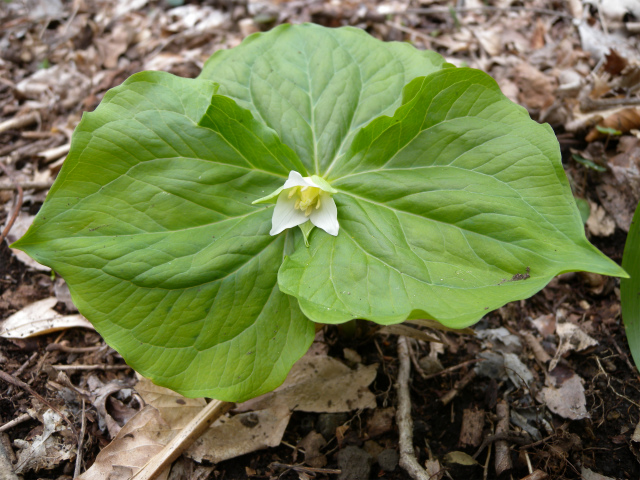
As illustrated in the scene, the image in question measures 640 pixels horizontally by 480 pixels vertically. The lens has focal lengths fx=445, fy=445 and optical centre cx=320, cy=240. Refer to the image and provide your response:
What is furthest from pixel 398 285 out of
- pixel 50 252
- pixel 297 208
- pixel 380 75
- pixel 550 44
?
pixel 550 44

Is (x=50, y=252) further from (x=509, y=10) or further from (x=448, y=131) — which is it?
(x=509, y=10)

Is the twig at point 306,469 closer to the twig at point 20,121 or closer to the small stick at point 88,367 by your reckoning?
the small stick at point 88,367

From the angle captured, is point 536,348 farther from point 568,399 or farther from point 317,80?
point 317,80

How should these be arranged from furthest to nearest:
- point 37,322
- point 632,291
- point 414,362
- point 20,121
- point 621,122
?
1. point 20,121
2. point 621,122
3. point 37,322
4. point 414,362
5. point 632,291

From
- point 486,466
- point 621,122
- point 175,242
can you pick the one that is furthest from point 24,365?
point 621,122

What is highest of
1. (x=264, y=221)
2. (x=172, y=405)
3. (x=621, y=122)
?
(x=264, y=221)

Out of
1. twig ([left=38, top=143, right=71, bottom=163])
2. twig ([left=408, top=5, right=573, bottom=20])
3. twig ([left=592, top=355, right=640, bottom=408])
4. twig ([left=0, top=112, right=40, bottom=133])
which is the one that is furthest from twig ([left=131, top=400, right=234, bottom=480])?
twig ([left=408, top=5, right=573, bottom=20])

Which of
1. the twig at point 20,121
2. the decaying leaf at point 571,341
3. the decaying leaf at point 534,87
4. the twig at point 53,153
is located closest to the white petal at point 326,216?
the decaying leaf at point 571,341

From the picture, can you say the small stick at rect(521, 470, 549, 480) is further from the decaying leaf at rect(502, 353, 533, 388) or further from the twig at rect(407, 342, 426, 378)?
the twig at rect(407, 342, 426, 378)
